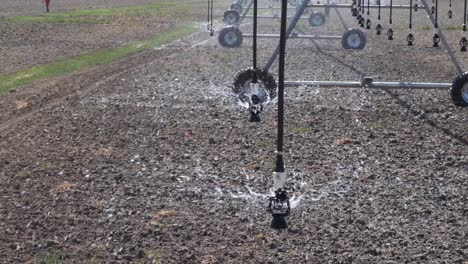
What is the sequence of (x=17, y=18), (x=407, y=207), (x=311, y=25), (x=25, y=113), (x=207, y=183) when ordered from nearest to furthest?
(x=407, y=207), (x=207, y=183), (x=25, y=113), (x=311, y=25), (x=17, y=18)

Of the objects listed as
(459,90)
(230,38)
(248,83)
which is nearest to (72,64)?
(230,38)

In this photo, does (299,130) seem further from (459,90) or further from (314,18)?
(314,18)

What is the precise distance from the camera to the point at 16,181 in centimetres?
1191

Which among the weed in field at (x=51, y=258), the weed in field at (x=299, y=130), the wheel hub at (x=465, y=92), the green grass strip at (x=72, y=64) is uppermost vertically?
the wheel hub at (x=465, y=92)

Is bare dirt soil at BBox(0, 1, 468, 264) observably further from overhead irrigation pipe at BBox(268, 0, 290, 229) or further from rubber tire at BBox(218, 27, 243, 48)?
rubber tire at BBox(218, 27, 243, 48)

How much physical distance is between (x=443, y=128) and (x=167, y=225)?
7635 mm

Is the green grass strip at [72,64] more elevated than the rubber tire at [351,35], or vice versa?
the rubber tire at [351,35]

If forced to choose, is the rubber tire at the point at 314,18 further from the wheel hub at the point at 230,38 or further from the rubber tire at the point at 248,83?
the rubber tire at the point at 248,83

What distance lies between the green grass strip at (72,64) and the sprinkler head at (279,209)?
42.3 ft

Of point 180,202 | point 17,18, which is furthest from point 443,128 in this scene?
point 17,18

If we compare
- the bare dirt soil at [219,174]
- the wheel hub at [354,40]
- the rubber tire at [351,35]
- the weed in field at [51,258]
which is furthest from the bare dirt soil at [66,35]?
the weed in field at [51,258]

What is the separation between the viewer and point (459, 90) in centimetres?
1731

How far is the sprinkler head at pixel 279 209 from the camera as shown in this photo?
9445 mm

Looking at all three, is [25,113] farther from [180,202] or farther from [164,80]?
[180,202]
